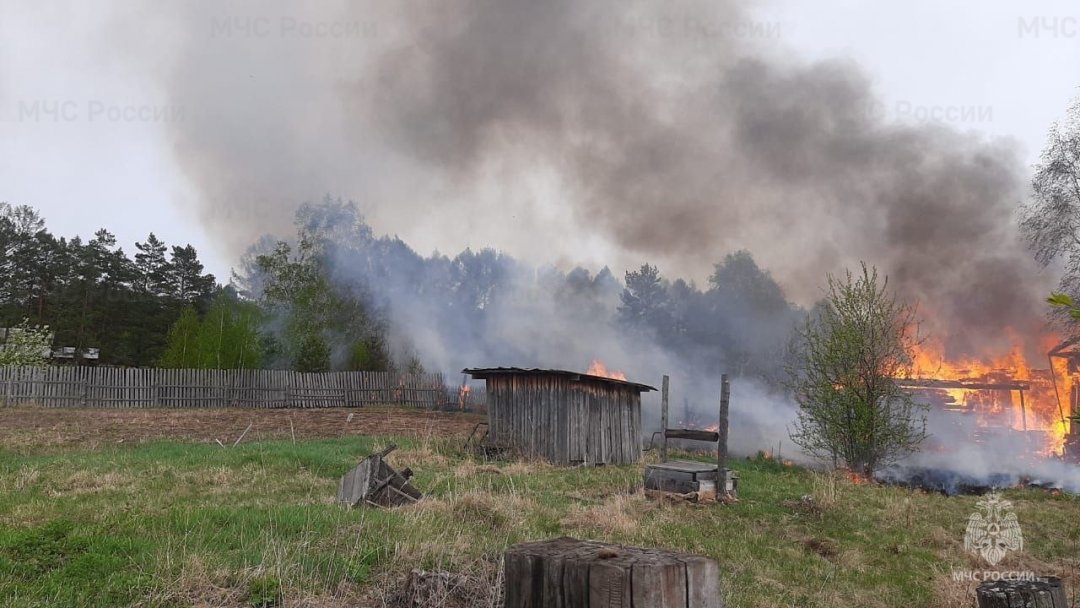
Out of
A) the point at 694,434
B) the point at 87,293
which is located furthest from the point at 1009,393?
the point at 87,293

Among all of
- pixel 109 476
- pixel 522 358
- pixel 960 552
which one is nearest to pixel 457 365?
pixel 522 358

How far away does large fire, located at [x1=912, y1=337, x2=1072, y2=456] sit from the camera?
2973cm

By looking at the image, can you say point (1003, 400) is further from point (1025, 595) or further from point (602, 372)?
point (1025, 595)

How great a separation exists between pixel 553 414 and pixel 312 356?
2352 centimetres

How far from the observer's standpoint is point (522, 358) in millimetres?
52000

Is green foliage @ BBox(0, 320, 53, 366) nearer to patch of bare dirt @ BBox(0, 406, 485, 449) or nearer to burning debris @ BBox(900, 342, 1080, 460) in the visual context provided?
patch of bare dirt @ BBox(0, 406, 485, 449)

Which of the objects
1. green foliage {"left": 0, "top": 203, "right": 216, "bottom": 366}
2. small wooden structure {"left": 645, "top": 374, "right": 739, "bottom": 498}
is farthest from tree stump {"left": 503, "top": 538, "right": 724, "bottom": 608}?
green foliage {"left": 0, "top": 203, "right": 216, "bottom": 366}

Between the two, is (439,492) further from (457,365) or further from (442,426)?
(457,365)

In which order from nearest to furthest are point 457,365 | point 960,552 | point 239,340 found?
point 960,552 → point 239,340 → point 457,365

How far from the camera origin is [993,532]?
40.8ft

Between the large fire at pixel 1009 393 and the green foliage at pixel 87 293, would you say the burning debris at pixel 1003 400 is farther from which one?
the green foliage at pixel 87 293

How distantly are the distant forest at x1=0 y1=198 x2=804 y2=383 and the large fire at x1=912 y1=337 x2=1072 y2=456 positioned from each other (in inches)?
604

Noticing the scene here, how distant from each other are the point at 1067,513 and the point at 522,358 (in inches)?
1569

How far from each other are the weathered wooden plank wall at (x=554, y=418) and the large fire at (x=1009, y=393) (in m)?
16.1
